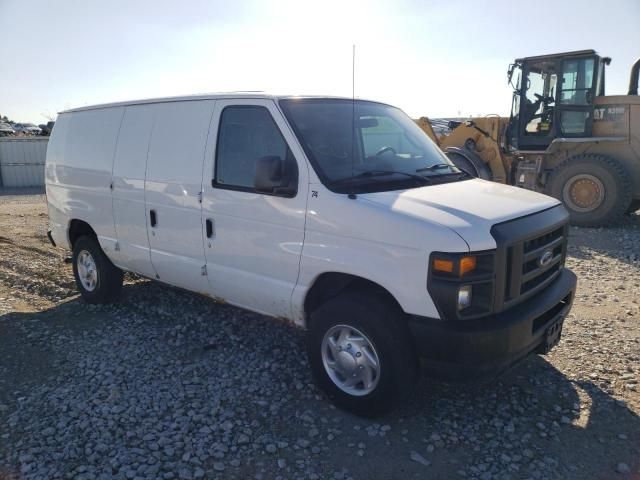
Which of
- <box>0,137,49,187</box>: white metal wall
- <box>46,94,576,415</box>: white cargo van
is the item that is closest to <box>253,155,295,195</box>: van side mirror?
<box>46,94,576,415</box>: white cargo van

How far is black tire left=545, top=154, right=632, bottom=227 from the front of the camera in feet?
32.4

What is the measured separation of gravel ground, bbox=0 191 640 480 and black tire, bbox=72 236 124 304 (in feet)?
1.07

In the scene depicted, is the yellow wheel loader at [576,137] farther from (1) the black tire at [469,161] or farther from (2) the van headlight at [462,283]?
(2) the van headlight at [462,283]

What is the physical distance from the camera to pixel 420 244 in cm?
305

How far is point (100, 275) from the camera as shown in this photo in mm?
5715

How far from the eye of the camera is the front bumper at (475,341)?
3010 mm

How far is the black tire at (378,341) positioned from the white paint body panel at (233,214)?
19cm

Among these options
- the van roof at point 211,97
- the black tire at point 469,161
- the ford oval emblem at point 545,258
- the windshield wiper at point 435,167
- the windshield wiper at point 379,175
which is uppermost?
the van roof at point 211,97

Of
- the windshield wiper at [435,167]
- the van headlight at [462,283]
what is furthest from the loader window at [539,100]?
the van headlight at [462,283]

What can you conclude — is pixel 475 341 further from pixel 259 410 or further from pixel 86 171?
pixel 86 171

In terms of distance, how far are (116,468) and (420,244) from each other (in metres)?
2.29

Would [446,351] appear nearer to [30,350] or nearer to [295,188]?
[295,188]

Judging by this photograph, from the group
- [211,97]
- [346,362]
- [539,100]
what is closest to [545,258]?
[346,362]

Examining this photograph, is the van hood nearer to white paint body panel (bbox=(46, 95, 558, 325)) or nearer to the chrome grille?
white paint body panel (bbox=(46, 95, 558, 325))
